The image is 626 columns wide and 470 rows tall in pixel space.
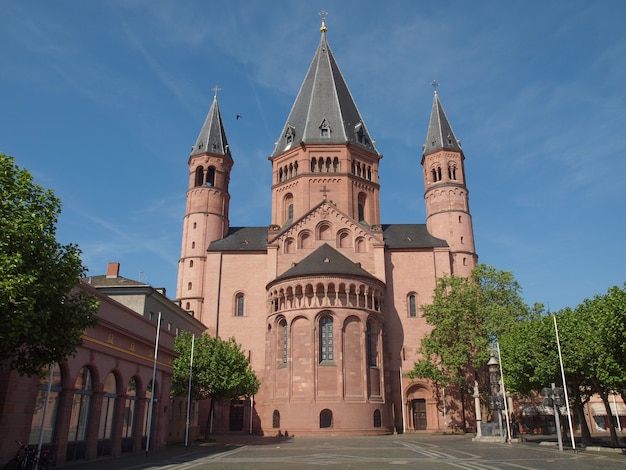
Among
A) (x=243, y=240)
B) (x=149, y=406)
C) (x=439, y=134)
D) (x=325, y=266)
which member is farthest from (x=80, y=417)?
(x=439, y=134)

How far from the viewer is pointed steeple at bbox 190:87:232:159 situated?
63.5 meters

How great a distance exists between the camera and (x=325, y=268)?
4712cm

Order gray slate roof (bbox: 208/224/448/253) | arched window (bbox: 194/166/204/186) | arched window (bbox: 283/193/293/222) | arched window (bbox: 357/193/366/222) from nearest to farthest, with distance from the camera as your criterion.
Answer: gray slate roof (bbox: 208/224/448/253) → arched window (bbox: 283/193/293/222) → arched window (bbox: 357/193/366/222) → arched window (bbox: 194/166/204/186)

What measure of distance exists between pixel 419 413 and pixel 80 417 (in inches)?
1445

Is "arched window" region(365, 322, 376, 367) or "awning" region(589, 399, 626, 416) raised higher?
"arched window" region(365, 322, 376, 367)

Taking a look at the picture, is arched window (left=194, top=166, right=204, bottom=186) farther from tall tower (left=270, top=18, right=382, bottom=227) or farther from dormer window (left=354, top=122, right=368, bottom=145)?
dormer window (left=354, top=122, right=368, bottom=145)

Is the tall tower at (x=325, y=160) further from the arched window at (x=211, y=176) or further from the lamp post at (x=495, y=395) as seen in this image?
the lamp post at (x=495, y=395)

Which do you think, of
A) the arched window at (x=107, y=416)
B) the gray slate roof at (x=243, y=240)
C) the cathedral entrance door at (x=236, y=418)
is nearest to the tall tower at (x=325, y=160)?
the gray slate roof at (x=243, y=240)

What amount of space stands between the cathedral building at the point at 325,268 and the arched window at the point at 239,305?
0.38 feet

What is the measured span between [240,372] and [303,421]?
7134 millimetres

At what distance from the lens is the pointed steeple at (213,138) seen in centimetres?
6350

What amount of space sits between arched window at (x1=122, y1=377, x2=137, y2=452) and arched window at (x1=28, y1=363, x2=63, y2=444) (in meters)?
6.12

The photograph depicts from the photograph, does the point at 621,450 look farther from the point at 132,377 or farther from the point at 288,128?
the point at 288,128

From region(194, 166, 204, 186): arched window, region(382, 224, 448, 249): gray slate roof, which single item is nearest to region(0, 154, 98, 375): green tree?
region(382, 224, 448, 249): gray slate roof
